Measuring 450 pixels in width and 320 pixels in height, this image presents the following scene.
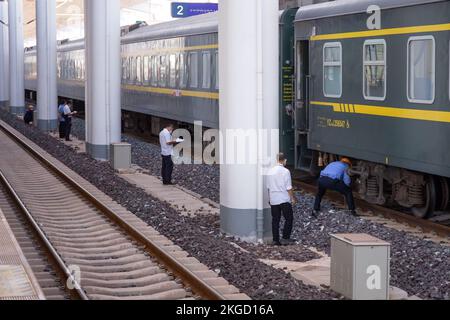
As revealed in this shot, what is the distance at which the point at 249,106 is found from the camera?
13711 mm

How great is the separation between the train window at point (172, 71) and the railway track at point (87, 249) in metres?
7.16

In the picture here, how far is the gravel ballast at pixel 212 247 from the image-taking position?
A: 1032 cm

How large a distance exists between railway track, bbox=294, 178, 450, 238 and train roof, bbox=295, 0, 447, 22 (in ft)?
11.1

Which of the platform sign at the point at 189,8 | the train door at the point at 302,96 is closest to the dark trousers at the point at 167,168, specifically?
the train door at the point at 302,96

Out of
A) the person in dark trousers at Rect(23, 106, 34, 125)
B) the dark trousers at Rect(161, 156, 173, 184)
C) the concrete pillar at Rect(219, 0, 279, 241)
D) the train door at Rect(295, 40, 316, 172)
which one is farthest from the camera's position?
the person in dark trousers at Rect(23, 106, 34, 125)

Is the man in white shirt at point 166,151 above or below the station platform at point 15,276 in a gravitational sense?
above

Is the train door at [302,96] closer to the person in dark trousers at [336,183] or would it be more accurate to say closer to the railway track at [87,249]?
the person in dark trousers at [336,183]

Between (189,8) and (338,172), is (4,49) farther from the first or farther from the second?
(338,172)

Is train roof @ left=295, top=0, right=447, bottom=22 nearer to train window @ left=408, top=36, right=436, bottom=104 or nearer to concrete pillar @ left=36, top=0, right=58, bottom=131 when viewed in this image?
train window @ left=408, top=36, right=436, bottom=104

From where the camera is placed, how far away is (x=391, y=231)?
14000mm

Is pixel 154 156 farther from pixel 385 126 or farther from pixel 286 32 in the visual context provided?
pixel 385 126

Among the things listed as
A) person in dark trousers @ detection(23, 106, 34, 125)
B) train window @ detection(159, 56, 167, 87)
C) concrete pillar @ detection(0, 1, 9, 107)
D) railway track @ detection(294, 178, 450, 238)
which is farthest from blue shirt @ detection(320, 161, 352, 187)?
concrete pillar @ detection(0, 1, 9, 107)

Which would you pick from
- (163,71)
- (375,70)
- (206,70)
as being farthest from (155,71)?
(375,70)

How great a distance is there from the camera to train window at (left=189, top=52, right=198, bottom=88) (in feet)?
83.0
